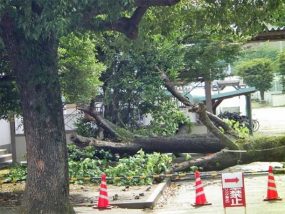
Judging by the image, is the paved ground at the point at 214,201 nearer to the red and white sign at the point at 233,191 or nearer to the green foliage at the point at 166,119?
the red and white sign at the point at 233,191

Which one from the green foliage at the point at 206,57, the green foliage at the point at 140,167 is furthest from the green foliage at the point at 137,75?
the green foliage at the point at 140,167

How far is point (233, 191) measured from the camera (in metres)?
9.09

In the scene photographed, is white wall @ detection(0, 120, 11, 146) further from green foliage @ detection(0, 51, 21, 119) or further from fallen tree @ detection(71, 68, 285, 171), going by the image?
green foliage @ detection(0, 51, 21, 119)

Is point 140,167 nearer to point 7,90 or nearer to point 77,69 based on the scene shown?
point 77,69

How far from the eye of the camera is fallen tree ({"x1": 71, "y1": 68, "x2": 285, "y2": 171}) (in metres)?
14.8

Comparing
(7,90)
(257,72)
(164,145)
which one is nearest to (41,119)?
(7,90)

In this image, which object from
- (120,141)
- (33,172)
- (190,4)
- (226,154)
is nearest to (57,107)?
(33,172)

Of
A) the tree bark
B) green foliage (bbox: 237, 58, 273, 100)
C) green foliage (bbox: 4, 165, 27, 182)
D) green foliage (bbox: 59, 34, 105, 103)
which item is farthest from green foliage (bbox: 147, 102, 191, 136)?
green foliage (bbox: 237, 58, 273, 100)

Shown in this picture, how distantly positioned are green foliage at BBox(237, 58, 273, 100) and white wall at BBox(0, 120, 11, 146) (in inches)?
1243

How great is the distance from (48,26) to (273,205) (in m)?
6.25

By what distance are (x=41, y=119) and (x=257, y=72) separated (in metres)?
44.4

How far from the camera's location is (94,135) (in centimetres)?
2150

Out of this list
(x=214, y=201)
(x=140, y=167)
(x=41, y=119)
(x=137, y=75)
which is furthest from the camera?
(x=137, y=75)

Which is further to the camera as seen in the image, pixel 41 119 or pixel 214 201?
pixel 214 201
